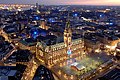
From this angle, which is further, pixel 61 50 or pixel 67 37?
pixel 67 37

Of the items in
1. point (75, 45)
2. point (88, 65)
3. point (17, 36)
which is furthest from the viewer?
point (17, 36)

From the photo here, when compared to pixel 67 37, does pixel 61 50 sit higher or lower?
lower

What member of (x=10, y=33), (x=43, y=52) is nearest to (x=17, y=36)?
(x=10, y=33)

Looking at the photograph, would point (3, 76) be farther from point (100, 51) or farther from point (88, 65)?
point (100, 51)

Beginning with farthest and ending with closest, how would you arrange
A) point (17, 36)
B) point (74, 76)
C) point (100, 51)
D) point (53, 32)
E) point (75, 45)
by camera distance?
1. point (53, 32)
2. point (17, 36)
3. point (100, 51)
4. point (75, 45)
5. point (74, 76)

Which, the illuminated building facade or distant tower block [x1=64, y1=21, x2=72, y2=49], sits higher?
distant tower block [x1=64, y1=21, x2=72, y2=49]

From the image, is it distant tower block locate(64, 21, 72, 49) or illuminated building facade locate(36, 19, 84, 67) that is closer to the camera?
illuminated building facade locate(36, 19, 84, 67)

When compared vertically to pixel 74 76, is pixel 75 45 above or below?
above

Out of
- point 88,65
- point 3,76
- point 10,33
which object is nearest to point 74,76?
point 88,65

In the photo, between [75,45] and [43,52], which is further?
[75,45]

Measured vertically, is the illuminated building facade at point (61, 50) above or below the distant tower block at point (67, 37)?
below

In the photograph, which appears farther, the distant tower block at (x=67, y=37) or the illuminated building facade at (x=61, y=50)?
the distant tower block at (x=67, y=37)
